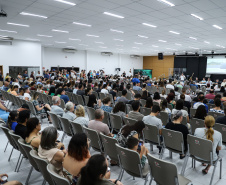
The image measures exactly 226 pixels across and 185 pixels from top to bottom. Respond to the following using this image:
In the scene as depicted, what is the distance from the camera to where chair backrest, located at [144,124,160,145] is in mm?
3702

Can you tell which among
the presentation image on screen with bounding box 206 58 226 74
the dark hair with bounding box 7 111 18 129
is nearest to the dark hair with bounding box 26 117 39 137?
the dark hair with bounding box 7 111 18 129

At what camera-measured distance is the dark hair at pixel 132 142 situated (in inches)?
104

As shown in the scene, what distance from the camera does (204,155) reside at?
10.1 feet

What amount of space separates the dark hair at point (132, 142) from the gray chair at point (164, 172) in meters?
0.33

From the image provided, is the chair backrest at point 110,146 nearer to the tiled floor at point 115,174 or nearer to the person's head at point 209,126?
the tiled floor at point 115,174

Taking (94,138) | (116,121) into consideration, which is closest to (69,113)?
(116,121)

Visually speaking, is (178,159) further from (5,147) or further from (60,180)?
(5,147)

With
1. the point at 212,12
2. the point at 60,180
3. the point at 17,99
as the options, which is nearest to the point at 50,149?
the point at 60,180

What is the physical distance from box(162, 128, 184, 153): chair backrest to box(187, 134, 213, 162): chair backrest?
0.16 metres

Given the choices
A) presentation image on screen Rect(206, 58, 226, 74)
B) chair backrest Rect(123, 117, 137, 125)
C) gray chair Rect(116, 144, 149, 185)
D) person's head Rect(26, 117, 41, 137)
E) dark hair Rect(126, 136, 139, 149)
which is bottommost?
gray chair Rect(116, 144, 149, 185)

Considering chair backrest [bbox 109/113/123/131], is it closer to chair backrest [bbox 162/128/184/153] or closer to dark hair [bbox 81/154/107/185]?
chair backrest [bbox 162/128/184/153]

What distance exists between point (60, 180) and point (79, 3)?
5.74 meters

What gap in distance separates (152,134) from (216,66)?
22650mm

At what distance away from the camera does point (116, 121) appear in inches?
178
